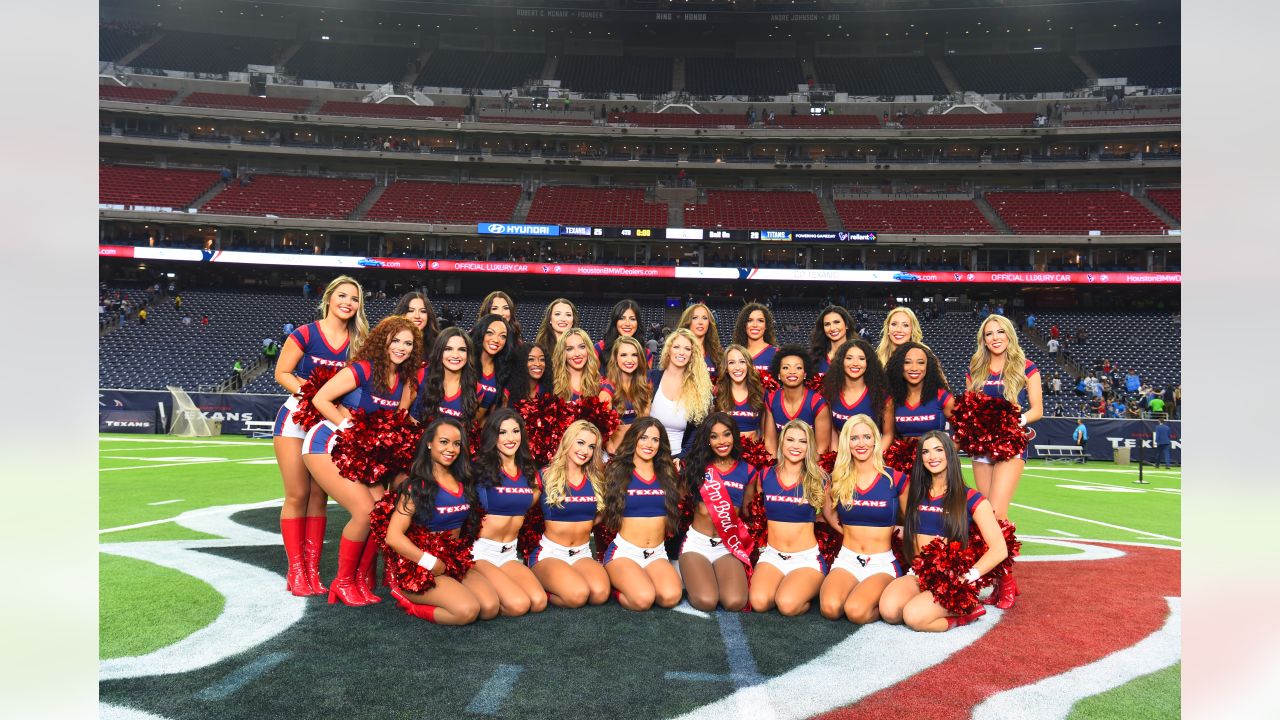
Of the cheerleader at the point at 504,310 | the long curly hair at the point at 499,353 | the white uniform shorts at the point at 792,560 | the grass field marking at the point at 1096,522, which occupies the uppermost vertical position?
the cheerleader at the point at 504,310

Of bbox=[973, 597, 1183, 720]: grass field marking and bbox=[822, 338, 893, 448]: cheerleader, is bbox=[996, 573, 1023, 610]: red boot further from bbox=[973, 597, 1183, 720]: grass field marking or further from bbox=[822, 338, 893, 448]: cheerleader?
bbox=[822, 338, 893, 448]: cheerleader

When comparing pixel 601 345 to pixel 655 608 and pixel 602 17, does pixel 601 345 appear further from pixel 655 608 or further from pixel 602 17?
pixel 602 17

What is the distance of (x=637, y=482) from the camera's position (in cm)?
508

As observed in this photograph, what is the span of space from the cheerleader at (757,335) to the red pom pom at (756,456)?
1.06 metres

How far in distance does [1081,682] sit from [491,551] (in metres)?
3.40

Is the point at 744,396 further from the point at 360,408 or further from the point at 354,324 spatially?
the point at 354,324

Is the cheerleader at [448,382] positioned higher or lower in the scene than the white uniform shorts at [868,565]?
higher

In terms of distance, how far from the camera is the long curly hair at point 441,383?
5.07 m

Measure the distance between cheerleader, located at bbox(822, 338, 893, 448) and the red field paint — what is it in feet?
5.16

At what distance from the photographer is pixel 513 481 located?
4957 millimetres

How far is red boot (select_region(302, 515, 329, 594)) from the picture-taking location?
493 centimetres

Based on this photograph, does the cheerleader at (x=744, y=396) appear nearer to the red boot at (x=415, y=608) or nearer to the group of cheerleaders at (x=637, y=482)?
the group of cheerleaders at (x=637, y=482)

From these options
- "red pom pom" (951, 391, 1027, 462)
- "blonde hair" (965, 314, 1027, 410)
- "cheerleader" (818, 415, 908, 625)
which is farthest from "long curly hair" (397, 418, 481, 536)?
"blonde hair" (965, 314, 1027, 410)

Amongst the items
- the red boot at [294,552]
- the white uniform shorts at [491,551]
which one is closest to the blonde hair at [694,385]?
the white uniform shorts at [491,551]
